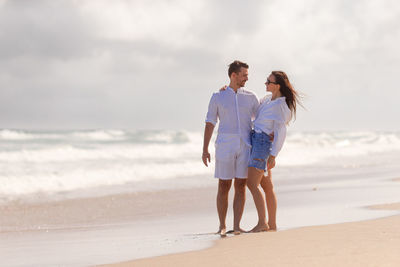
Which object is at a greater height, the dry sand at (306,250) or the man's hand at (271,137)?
the man's hand at (271,137)

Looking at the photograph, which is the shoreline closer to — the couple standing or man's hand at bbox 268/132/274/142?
the couple standing

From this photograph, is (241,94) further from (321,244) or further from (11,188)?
(11,188)

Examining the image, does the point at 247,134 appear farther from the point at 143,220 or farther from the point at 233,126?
the point at 143,220

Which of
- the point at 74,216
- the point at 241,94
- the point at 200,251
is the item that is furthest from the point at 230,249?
the point at 74,216

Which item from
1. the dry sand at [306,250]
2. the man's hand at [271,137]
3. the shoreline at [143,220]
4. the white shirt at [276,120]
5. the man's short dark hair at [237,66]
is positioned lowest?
the dry sand at [306,250]

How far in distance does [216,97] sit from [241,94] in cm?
29

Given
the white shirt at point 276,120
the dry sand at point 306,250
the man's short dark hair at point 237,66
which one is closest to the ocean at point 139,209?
the dry sand at point 306,250

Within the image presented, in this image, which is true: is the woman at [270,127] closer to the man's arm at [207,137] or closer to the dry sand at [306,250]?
the man's arm at [207,137]

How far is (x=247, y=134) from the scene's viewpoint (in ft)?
21.1

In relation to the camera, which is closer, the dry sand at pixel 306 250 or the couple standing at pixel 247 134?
the dry sand at pixel 306 250

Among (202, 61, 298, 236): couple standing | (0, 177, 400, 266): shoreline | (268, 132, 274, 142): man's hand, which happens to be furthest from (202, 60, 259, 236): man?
(0, 177, 400, 266): shoreline

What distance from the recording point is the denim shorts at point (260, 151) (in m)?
6.22

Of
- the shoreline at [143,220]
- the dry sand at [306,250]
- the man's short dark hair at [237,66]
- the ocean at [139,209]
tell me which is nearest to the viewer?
the dry sand at [306,250]

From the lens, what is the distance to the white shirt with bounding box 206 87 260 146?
253 inches
